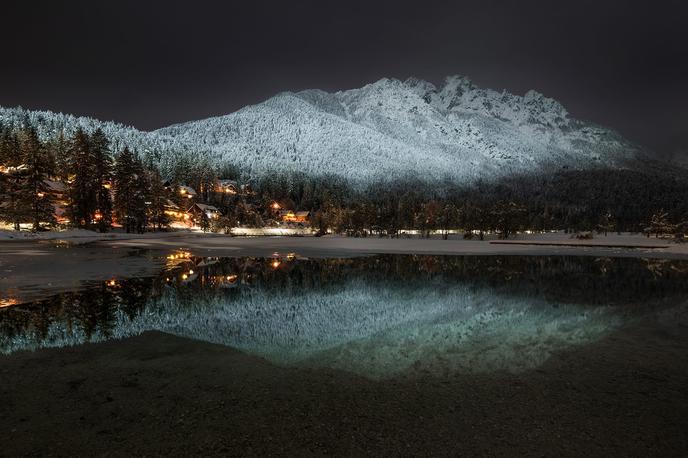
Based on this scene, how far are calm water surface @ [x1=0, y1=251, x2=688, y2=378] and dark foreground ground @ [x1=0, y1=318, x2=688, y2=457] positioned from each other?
118cm

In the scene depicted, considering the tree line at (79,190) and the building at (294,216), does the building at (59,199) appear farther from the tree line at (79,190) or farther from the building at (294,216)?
the building at (294,216)

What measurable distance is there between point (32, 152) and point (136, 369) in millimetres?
77011

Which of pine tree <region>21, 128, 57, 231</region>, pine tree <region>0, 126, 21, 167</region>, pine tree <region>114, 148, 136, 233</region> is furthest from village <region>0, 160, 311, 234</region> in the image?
pine tree <region>114, 148, 136, 233</region>

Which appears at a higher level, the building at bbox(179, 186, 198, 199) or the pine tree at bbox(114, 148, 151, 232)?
the building at bbox(179, 186, 198, 199)

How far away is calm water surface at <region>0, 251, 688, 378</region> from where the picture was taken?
11.1 m

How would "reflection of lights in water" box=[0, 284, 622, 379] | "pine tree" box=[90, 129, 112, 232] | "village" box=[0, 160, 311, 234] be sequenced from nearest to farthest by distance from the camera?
"reflection of lights in water" box=[0, 284, 622, 379]
"village" box=[0, 160, 311, 234]
"pine tree" box=[90, 129, 112, 232]

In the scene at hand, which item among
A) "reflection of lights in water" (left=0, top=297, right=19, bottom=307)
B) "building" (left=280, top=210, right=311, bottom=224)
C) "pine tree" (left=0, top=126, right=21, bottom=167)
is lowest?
"reflection of lights in water" (left=0, top=297, right=19, bottom=307)

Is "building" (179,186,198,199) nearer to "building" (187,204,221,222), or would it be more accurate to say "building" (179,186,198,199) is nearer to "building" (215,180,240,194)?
"building" (187,204,221,222)

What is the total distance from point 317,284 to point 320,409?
16.7 m

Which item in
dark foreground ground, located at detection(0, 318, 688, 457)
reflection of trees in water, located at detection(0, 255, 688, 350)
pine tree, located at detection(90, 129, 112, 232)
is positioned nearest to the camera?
dark foreground ground, located at detection(0, 318, 688, 457)

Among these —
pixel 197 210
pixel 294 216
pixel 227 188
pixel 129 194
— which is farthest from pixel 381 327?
pixel 227 188

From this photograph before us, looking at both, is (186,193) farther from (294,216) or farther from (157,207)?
(294,216)

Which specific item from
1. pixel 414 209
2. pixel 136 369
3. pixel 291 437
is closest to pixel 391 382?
pixel 291 437

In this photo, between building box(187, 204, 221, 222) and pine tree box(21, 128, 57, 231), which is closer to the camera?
pine tree box(21, 128, 57, 231)
